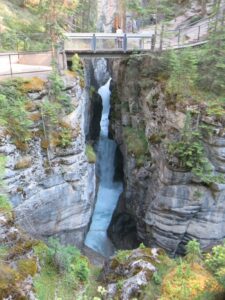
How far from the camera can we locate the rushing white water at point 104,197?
22334mm

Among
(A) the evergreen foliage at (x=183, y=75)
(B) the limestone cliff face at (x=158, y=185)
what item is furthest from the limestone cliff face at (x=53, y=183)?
(A) the evergreen foliage at (x=183, y=75)

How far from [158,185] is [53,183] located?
21.5 feet

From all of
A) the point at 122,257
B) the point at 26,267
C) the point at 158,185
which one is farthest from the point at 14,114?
the point at 158,185

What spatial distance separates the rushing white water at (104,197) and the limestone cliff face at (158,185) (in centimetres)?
65

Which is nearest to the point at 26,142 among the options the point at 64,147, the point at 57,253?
the point at 64,147

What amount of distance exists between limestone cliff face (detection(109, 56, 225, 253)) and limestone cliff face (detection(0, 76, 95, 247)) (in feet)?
14.0

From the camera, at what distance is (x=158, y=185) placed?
19.4 m

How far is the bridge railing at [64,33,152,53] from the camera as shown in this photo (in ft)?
62.4

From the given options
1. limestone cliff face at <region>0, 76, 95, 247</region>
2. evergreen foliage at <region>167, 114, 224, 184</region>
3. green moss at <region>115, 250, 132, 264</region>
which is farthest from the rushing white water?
evergreen foliage at <region>167, 114, 224, 184</region>

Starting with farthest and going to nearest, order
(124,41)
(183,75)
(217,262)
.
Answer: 1. (124,41)
2. (183,75)
3. (217,262)

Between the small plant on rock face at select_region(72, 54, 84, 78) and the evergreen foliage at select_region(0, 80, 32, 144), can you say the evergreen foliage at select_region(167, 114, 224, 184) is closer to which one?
the small plant on rock face at select_region(72, 54, 84, 78)

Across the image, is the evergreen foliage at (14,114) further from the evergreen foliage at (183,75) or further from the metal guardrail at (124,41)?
the evergreen foliage at (183,75)

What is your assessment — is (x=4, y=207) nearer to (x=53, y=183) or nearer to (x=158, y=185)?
(x=53, y=183)

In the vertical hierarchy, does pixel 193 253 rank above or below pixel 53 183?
below
